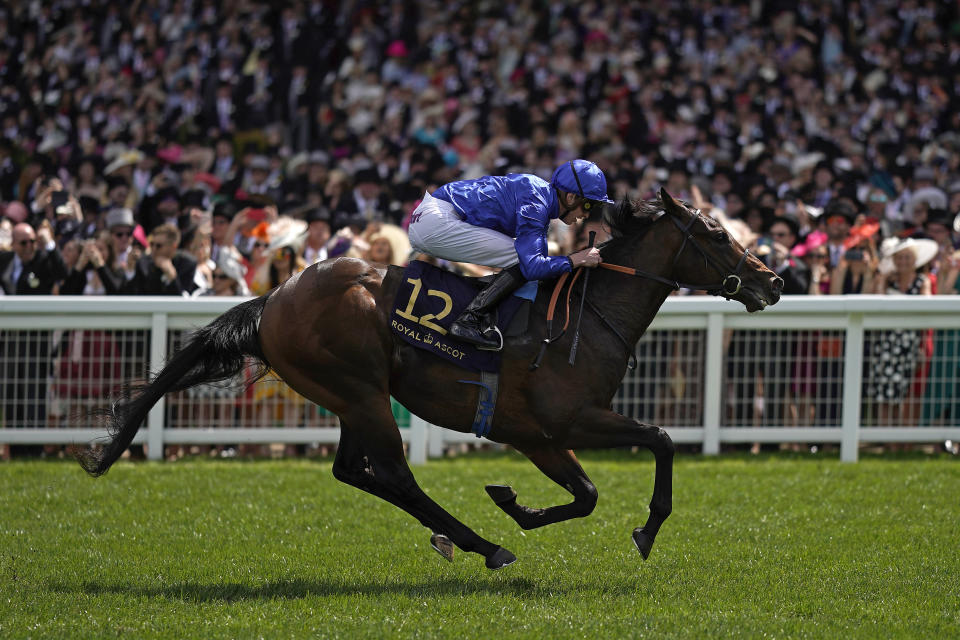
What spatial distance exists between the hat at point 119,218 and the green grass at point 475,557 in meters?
2.79

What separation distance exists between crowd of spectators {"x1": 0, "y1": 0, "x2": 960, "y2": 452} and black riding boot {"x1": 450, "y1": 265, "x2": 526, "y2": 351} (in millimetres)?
4249

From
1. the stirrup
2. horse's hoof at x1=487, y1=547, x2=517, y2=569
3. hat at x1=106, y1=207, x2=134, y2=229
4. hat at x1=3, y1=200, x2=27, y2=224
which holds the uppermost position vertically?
hat at x1=106, y1=207, x2=134, y2=229

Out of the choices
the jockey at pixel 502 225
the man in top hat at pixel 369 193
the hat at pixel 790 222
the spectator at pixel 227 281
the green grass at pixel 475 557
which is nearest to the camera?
the green grass at pixel 475 557

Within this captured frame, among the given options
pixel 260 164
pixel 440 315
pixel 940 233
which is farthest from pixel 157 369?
pixel 940 233

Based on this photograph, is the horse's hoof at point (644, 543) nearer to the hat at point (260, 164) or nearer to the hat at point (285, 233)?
the hat at point (285, 233)

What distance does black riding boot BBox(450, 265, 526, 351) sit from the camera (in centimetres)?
605

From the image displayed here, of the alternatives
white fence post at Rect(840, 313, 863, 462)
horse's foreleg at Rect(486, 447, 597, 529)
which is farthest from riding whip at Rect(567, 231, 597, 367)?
white fence post at Rect(840, 313, 863, 462)

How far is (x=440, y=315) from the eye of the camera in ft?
20.1

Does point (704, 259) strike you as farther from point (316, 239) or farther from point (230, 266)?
point (316, 239)

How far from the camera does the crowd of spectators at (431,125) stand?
10.8 metres

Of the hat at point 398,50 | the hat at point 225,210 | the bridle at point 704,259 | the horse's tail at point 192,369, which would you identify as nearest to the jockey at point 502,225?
the bridle at point 704,259

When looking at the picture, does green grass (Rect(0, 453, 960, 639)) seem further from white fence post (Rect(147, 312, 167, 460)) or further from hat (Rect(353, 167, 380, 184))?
hat (Rect(353, 167, 380, 184))

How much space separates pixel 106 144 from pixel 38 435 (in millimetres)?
9309

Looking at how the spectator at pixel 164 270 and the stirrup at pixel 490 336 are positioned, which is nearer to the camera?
the stirrup at pixel 490 336
